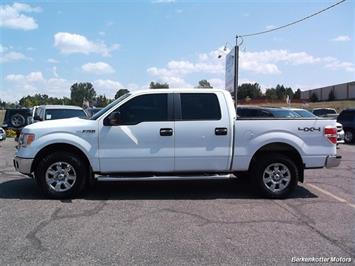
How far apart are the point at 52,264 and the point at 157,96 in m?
4.00

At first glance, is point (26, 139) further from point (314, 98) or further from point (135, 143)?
point (314, 98)

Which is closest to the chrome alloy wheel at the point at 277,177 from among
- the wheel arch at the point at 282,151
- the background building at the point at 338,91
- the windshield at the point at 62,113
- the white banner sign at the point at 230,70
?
the wheel arch at the point at 282,151

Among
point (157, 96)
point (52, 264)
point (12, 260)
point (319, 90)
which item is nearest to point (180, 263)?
point (52, 264)

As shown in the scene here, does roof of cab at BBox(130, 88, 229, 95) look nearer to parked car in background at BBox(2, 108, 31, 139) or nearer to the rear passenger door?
the rear passenger door

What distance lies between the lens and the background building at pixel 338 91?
3981 inches

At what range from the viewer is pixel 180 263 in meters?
4.75

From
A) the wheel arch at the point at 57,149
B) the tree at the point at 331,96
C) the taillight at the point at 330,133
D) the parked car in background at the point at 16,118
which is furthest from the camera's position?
the tree at the point at 331,96

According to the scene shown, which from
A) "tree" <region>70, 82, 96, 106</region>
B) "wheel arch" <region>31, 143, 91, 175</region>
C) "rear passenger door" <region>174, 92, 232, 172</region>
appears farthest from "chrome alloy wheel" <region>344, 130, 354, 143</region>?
"tree" <region>70, 82, 96, 106</region>

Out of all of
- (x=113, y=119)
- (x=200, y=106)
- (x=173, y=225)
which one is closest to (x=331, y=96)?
(x=200, y=106)

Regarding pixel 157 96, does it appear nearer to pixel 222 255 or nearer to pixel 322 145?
pixel 322 145

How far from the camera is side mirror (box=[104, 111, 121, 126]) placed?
7785 mm

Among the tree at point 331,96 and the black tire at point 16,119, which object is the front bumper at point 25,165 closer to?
the black tire at point 16,119

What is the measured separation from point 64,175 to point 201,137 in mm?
2468

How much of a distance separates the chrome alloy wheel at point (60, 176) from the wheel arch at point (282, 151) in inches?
125
